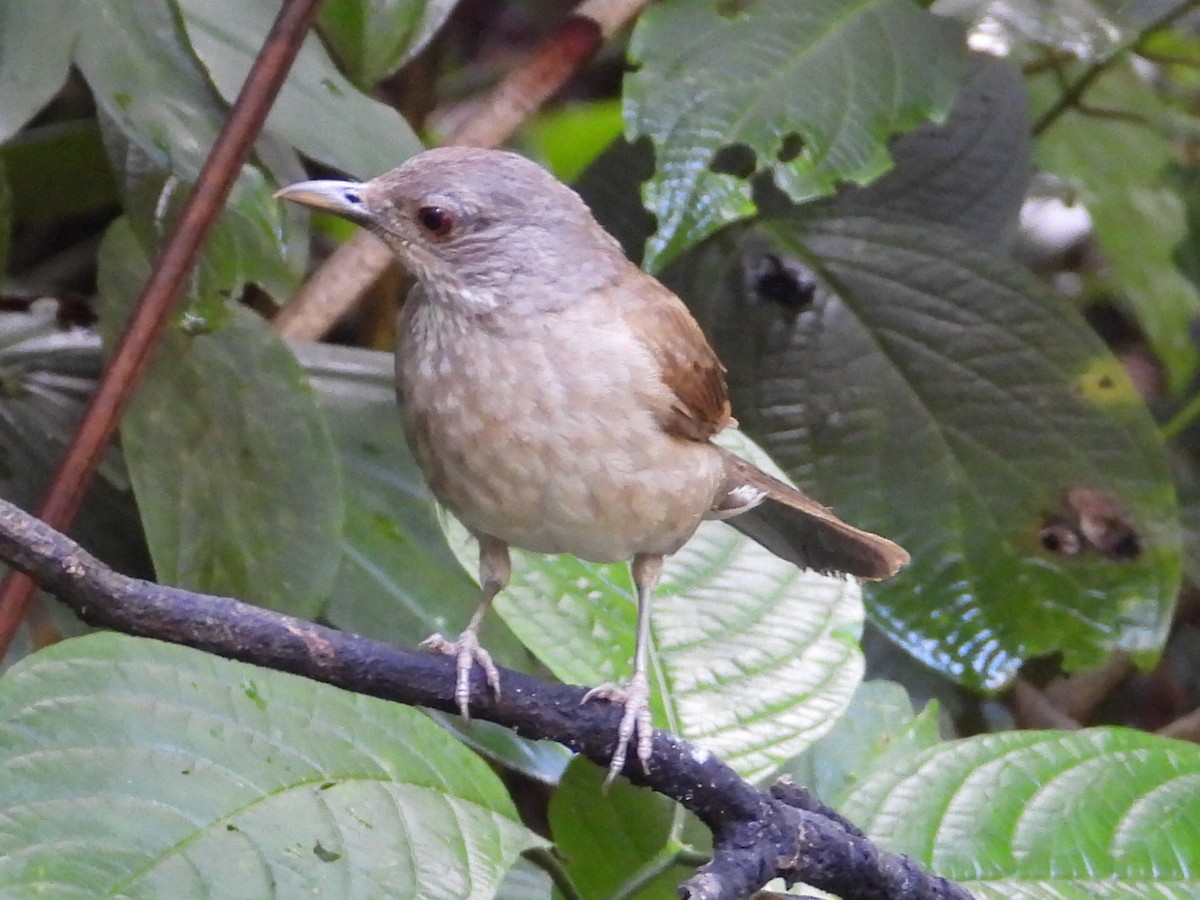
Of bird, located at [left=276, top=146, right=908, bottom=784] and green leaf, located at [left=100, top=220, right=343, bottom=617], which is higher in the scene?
bird, located at [left=276, top=146, right=908, bottom=784]

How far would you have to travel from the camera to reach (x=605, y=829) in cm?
187

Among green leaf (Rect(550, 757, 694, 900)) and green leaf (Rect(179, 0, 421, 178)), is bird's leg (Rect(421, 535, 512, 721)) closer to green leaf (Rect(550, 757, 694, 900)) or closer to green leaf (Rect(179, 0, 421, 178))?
green leaf (Rect(550, 757, 694, 900))

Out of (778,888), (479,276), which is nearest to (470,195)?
(479,276)

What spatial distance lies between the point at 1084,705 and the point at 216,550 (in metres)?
2.50

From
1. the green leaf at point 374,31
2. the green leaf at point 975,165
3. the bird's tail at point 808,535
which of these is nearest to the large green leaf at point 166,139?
the green leaf at point 374,31

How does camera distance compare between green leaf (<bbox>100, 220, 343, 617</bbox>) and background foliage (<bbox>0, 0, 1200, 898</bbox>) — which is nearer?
background foliage (<bbox>0, 0, 1200, 898</bbox>)

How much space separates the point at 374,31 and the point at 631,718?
1.18m

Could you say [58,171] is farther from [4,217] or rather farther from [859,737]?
[859,737]

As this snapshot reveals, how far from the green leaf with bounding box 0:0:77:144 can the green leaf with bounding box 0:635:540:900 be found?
745mm

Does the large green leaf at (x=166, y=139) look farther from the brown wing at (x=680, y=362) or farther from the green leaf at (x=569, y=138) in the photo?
the green leaf at (x=569, y=138)

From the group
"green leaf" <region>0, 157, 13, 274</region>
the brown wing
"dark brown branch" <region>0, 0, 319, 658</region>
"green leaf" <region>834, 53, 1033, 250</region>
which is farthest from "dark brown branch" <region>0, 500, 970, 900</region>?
"green leaf" <region>834, 53, 1033, 250</region>

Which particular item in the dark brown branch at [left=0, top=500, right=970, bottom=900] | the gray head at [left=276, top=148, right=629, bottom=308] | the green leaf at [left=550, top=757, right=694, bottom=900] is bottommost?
the green leaf at [left=550, top=757, right=694, bottom=900]

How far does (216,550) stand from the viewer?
7.36 feet

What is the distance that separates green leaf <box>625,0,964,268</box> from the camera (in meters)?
2.34
